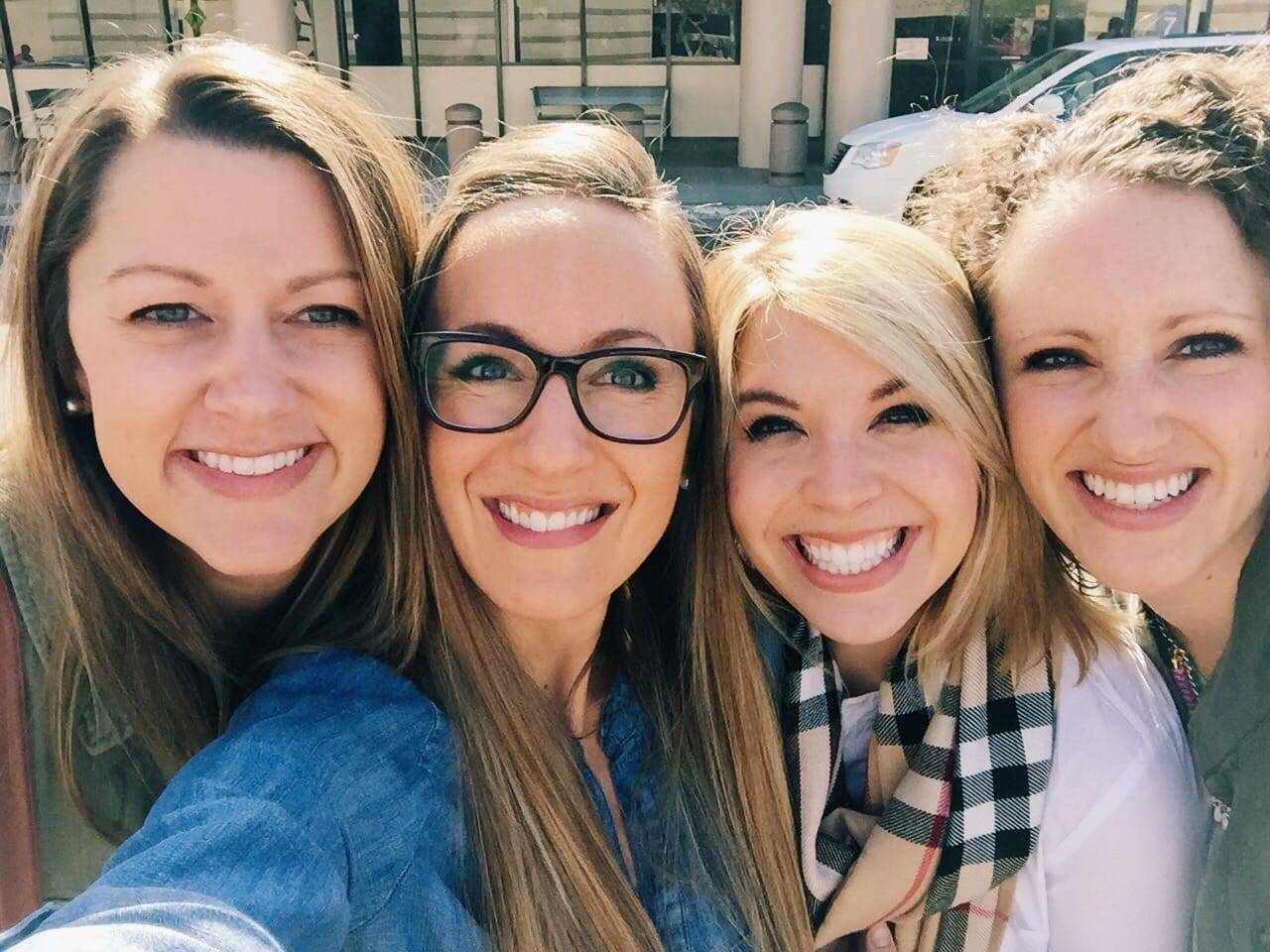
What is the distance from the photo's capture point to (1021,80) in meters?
10.3

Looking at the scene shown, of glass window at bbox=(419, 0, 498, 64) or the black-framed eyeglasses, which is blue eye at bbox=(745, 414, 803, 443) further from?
glass window at bbox=(419, 0, 498, 64)

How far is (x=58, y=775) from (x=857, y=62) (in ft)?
45.9

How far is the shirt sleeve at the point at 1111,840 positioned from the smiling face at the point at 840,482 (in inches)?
18.7

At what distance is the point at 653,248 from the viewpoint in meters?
1.90

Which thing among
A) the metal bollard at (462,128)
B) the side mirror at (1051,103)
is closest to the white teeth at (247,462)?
the side mirror at (1051,103)

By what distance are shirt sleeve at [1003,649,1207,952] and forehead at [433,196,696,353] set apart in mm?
1215

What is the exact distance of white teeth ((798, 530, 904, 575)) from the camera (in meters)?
2.03

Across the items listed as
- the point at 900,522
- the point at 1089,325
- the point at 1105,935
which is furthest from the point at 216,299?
the point at 1105,935

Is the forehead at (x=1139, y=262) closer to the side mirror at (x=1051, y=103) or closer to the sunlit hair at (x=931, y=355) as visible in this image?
the sunlit hair at (x=931, y=355)

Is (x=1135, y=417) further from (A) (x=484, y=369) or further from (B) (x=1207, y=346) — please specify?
(A) (x=484, y=369)

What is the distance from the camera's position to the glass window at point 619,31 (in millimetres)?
15547

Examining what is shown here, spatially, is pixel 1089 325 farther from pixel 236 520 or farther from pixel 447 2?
pixel 447 2

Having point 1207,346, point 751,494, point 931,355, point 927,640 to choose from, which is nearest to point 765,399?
point 751,494

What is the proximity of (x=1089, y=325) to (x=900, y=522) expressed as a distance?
0.52 meters
